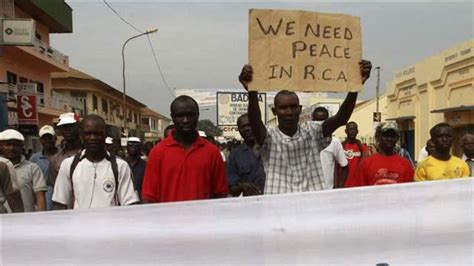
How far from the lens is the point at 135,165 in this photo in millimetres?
5922

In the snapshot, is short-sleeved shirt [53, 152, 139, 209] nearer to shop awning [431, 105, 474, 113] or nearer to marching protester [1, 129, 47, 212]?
marching protester [1, 129, 47, 212]

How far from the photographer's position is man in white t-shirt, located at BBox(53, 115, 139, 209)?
322cm

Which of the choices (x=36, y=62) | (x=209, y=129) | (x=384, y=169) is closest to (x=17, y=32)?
(x=36, y=62)

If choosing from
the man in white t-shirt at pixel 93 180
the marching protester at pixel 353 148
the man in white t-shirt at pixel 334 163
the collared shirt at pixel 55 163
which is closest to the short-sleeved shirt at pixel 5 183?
the man in white t-shirt at pixel 93 180

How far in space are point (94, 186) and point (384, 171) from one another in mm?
2037

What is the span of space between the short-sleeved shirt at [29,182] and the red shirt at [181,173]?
131cm

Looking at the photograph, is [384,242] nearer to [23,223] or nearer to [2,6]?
[23,223]

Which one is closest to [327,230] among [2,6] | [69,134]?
[69,134]

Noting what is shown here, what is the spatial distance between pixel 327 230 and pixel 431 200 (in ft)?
1.87

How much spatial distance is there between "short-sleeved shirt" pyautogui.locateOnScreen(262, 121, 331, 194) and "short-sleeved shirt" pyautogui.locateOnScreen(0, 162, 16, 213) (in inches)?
61.5

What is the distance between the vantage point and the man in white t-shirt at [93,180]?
127 inches

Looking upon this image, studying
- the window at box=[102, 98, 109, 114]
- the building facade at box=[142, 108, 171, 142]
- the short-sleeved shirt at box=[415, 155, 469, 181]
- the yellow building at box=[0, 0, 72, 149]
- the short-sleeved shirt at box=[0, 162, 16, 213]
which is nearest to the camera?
the short-sleeved shirt at box=[0, 162, 16, 213]

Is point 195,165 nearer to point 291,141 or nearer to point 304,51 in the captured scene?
point 291,141

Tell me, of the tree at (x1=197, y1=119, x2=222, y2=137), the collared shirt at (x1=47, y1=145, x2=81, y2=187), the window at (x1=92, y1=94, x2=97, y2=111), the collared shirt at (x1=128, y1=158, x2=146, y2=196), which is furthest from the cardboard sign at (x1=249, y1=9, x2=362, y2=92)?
the window at (x1=92, y1=94, x2=97, y2=111)
